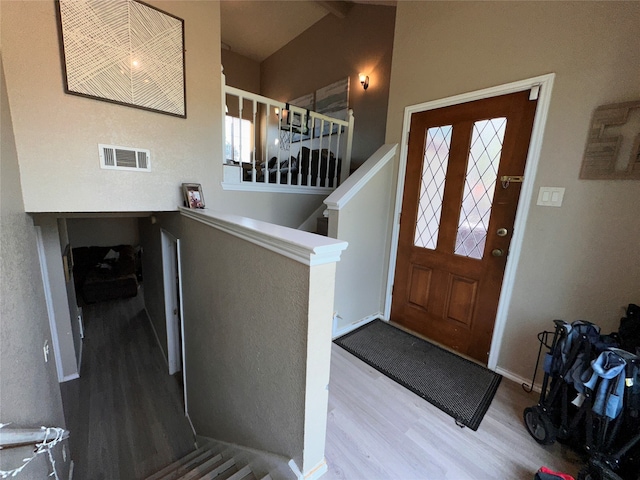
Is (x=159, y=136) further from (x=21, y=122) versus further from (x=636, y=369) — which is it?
(x=636, y=369)

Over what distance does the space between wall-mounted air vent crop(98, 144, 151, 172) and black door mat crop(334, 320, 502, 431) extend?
7.47 feet

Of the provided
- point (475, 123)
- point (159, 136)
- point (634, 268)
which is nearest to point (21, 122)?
point (159, 136)

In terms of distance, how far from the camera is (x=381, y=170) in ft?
8.34

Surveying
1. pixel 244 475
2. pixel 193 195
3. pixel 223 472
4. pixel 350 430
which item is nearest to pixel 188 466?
pixel 223 472

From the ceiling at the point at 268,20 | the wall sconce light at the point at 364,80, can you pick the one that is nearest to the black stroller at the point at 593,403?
the wall sconce light at the point at 364,80

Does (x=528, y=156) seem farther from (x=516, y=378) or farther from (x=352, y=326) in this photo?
(x=352, y=326)

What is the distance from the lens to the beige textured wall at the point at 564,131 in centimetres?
151

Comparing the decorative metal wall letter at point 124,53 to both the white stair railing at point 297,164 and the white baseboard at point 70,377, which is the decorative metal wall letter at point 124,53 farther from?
the white baseboard at point 70,377

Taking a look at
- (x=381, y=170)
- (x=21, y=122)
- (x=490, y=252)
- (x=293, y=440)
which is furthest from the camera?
(x=381, y=170)

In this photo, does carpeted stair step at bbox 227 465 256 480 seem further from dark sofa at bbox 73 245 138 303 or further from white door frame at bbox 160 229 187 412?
dark sofa at bbox 73 245 138 303

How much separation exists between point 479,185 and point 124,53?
2875 millimetres

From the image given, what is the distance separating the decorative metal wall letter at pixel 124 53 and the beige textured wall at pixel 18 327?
461mm

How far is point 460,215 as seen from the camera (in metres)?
2.25

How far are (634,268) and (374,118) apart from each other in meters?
3.10
